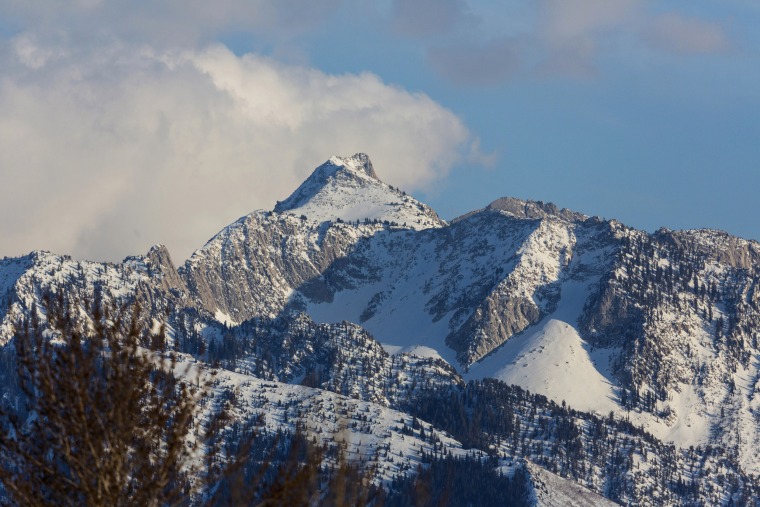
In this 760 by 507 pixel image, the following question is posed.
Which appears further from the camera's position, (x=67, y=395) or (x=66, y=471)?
(x=66, y=471)

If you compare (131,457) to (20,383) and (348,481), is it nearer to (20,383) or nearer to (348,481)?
(20,383)

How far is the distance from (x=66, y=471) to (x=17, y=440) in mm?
4301

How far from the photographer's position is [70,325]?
181 feet

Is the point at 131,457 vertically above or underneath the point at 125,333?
underneath

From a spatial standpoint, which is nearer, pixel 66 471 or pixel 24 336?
pixel 24 336

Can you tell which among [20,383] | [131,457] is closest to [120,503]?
[131,457]

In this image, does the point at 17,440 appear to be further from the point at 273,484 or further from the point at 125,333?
the point at 273,484

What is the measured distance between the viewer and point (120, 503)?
55.3 metres

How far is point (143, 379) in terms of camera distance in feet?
182

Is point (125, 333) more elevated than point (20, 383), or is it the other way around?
point (125, 333)

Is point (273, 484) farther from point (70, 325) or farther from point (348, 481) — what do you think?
point (70, 325)

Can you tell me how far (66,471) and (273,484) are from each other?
10031mm

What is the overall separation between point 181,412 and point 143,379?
2323mm

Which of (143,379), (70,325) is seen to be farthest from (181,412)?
(70,325)
